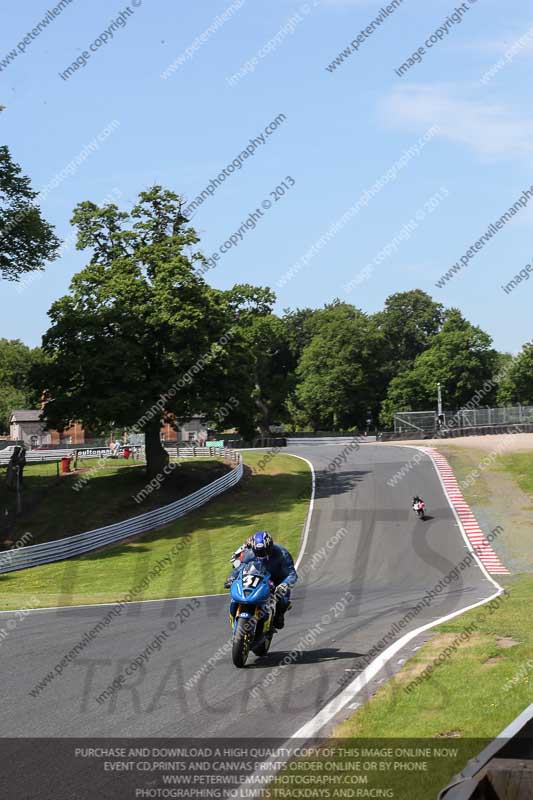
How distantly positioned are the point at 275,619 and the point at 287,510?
1219 inches

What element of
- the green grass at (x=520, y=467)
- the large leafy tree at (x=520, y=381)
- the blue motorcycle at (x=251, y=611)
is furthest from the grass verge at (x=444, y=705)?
the large leafy tree at (x=520, y=381)

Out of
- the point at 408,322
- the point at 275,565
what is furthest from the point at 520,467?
the point at 408,322

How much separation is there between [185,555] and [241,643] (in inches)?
934

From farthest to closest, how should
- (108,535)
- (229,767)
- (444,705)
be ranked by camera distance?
(108,535) < (444,705) < (229,767)

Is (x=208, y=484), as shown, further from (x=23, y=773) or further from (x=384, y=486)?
(x=23, y=773)

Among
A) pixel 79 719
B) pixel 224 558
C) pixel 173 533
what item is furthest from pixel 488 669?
pixel 173 533

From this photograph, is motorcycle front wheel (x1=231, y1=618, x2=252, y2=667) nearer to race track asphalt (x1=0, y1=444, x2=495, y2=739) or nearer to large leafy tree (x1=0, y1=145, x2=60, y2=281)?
race track asphalt (x1=0, y1=444, x2=495, y2=739)

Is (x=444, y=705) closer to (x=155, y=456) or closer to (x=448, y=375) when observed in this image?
(x=155, y=456)

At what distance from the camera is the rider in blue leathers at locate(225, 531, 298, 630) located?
39.8 feet

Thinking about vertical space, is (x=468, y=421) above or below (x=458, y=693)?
above

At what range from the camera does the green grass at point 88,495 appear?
4234cm

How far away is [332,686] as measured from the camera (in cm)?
1003

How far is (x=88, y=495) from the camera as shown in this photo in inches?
1866

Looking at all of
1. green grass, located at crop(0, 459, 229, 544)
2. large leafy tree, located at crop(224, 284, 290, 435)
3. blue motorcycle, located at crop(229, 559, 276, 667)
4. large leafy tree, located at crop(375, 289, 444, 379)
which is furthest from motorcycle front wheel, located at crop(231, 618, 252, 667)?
large leafy tree, located at crop(375, 289, 444, 379)
